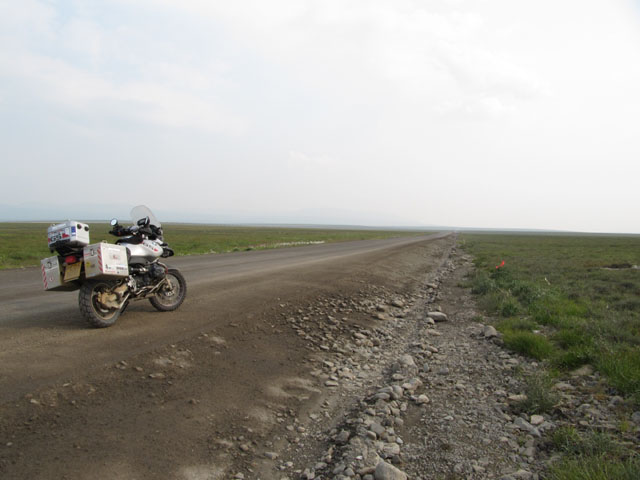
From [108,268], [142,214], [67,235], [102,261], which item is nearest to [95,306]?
[108,268]

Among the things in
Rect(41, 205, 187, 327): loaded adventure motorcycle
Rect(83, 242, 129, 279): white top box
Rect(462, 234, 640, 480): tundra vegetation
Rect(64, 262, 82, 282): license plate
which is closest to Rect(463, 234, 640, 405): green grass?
Rect(462, 234, 640, 480): tundra vegetation

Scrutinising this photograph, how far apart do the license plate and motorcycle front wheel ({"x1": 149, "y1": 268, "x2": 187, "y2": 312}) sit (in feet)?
5.33

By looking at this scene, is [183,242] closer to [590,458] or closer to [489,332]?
[489,332]

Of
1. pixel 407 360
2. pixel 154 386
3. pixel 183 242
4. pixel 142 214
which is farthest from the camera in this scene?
pixel 183 242

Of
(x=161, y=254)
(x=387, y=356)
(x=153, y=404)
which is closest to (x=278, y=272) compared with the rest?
(x=161, y=254)

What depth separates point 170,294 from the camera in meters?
7.54

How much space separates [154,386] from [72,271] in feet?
8.97

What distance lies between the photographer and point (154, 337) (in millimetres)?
5887

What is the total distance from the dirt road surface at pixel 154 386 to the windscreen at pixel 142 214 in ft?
5.87

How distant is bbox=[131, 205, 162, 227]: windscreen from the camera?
7367 millimetres

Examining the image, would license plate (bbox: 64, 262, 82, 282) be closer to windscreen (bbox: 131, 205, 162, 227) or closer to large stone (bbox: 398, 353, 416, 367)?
windscreen (bbox: 131, 205, 162, 227)

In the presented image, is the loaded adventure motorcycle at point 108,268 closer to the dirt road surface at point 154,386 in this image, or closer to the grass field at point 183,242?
the dirt road surface at point 154,386

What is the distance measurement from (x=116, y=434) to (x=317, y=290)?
7197mm

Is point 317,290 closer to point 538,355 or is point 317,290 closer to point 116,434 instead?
point 538,355
